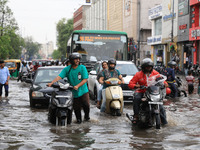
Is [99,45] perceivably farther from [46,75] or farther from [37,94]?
[37,94]

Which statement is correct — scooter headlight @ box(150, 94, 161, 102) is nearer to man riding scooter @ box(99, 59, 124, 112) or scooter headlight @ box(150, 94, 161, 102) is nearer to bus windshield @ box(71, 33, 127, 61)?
man riding scooter @ box(99, 59, 124, 112)

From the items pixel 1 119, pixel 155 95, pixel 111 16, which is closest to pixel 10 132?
pixel 1 119

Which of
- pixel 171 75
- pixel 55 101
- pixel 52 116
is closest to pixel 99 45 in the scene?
pixel 171 75

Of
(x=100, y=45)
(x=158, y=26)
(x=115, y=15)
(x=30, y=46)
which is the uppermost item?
(x=115, y=15)

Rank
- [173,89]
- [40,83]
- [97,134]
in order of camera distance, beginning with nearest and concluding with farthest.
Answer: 1. [97,134]
2. [40,83]
3. [173,89]

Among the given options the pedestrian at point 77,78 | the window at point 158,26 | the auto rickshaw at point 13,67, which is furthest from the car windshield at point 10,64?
the pedestrian at point 77,78

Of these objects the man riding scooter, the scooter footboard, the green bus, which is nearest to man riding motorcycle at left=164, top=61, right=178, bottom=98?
the man riding scooter

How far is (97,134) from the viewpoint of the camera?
8109 millimetres

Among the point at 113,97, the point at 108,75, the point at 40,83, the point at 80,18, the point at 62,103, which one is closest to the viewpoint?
the point at 62,103

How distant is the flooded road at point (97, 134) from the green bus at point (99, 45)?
10320 millimetres

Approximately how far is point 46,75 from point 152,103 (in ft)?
23.3

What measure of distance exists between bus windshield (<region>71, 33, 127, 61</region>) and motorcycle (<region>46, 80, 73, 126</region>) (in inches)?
483

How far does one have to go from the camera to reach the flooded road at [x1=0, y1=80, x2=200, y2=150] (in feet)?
22.8

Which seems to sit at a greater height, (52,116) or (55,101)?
(55,101)
